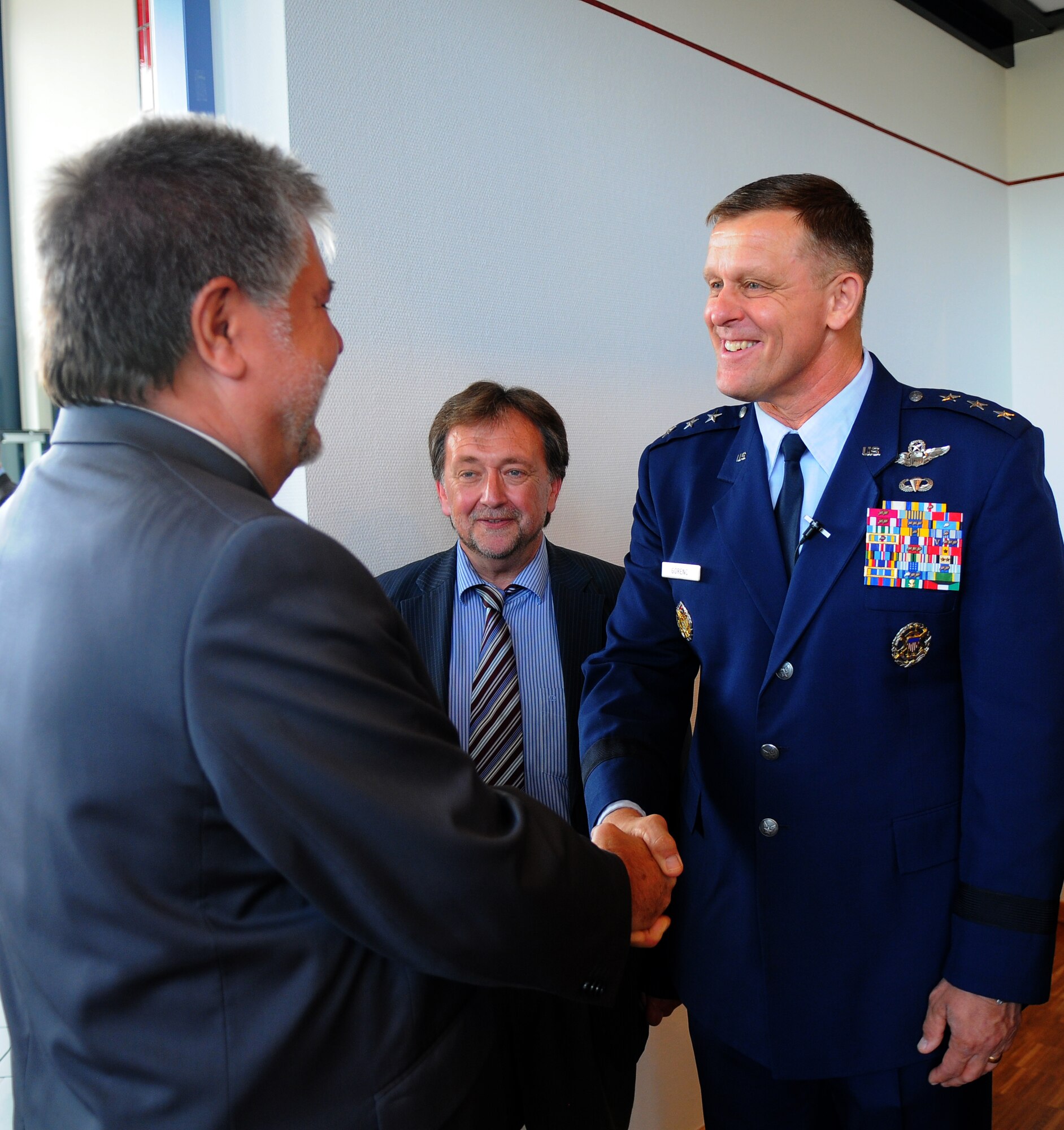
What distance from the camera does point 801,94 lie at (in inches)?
140

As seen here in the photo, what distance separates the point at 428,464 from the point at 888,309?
7.83 feet

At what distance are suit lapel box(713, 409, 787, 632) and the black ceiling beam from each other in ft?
10.6

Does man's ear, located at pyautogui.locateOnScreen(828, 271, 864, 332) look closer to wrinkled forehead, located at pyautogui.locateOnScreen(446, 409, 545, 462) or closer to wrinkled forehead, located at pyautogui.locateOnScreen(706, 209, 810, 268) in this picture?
wrinkled forehead, located at pyautogui.locateOnScreen(706, 209, 810, 268)

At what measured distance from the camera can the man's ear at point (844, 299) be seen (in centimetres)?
170

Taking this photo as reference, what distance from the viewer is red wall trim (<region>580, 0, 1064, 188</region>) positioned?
113 inches

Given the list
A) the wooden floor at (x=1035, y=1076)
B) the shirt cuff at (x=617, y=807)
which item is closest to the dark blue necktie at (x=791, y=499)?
the shirt cuff at (x=617, y=807)

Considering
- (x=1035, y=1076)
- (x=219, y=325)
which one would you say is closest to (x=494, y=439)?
(x=219, y=325)

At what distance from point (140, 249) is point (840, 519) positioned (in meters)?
1.09

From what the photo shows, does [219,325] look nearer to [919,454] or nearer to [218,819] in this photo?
[218,819]

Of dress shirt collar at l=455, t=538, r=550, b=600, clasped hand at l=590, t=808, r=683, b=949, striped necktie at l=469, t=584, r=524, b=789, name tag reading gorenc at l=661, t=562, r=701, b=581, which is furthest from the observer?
dress shirt collar at l=455, t=538, r=550, b=600

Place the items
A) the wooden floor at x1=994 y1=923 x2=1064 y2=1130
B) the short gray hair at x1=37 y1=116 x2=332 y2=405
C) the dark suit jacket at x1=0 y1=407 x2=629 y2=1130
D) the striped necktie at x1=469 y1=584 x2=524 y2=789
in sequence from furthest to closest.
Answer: the wooden floor at x1=994 y1=923 x2=1064 y2=1130
the striped necktie at x1=469 y1=584 x2=524 y2=789
the short gray hair at x1=37 y1=116 x2=332 y2=405
the dark suit jacket at x1=0 y1=407 x2=629 y2=1130

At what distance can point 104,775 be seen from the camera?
36.1 inches

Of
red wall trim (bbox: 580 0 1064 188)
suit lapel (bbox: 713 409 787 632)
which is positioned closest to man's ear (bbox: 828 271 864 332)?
suit lapel (bbox: 713 409 787 632)

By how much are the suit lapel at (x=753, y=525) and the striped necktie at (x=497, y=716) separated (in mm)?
625
